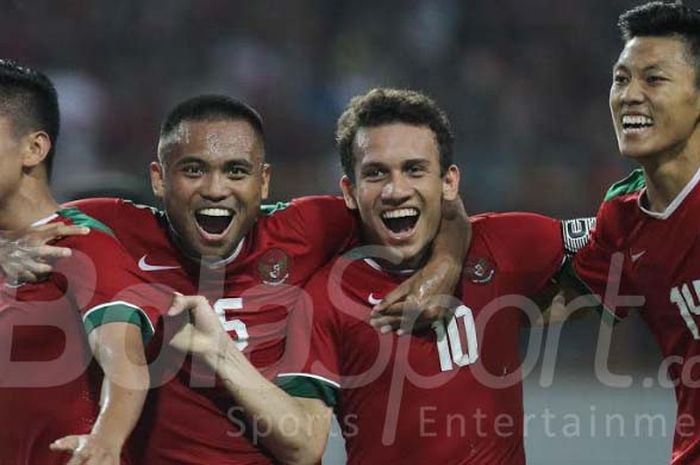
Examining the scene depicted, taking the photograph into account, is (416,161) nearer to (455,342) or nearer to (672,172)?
(455,342)

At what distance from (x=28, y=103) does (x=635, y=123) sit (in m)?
1.67

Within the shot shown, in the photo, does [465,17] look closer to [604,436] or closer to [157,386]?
[604,436]

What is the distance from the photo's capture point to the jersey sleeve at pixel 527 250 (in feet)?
12.6

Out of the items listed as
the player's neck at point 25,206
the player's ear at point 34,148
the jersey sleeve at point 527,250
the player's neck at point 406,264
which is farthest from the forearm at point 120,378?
the jersey sleeve at point 527,250

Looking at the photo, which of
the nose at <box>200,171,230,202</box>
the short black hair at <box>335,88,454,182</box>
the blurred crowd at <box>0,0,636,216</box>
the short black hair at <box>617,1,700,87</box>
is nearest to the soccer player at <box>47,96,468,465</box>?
the nose at <box>200,171,230,202</box>

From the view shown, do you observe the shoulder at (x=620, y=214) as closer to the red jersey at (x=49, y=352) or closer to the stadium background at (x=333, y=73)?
the red jersey at (x=49, y=352)

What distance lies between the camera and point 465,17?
9047 mm

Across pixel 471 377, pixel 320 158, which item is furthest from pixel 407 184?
pixel 320 158

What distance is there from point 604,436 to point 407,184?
2.62 meters

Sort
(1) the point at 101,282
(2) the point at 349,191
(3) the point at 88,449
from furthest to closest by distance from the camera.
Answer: (2) the point at 349,191 < (1) the point at 101,282 < (3) the point at 88,449

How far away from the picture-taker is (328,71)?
875 centimetres

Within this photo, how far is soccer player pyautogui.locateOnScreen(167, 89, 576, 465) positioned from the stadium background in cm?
386

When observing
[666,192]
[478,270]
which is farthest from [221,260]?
[666,192]

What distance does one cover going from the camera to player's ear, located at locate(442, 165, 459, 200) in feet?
12.5
